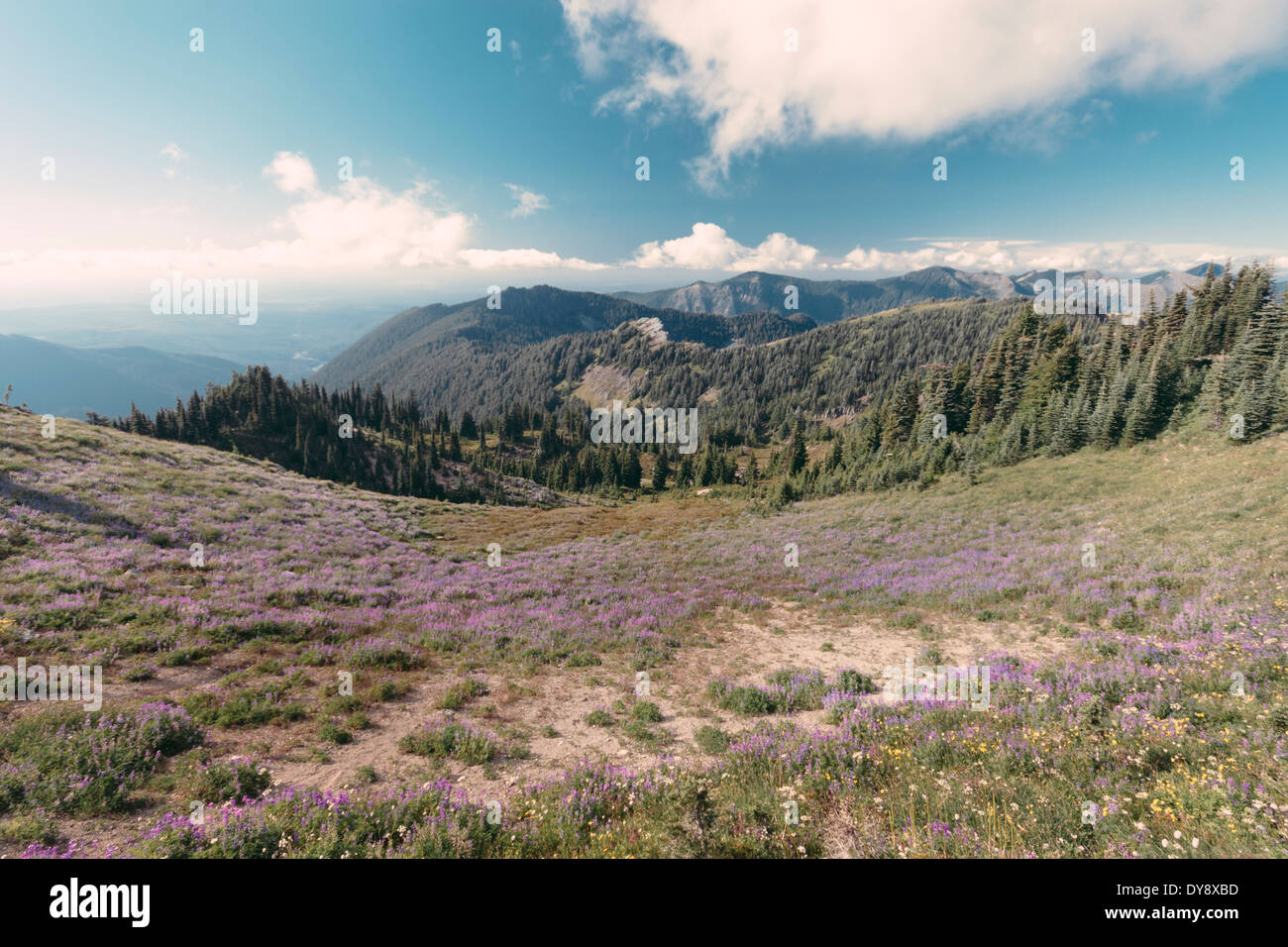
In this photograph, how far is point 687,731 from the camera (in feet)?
32.8

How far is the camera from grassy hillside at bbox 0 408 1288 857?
581 centimetres

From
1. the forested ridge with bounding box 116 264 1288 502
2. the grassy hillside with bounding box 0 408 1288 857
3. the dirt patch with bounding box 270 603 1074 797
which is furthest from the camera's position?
the forested ridge with bounding box 116 264 1288 502

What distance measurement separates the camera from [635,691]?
12.0 meters

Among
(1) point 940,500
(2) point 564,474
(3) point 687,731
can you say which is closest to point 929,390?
(1) point 940,500

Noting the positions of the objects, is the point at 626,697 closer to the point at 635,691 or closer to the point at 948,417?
the point at 635,691

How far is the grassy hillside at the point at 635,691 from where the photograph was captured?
581 centimetres

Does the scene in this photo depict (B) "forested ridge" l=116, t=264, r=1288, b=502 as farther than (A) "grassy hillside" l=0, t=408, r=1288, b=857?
Yes

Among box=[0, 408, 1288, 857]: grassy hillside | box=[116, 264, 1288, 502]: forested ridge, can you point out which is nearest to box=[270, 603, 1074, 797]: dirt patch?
box=[0, 408, 1288, 857]: grassy hillside

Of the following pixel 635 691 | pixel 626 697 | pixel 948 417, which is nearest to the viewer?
pixel 626 697

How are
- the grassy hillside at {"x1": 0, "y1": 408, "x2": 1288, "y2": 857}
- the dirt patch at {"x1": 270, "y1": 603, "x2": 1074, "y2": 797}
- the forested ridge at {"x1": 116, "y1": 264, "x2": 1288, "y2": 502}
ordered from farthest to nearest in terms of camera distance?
the forested ridge at {"x1": 116, "y1": 264, "x2": 1288, "y2": 502}
the dirt patch at {"x1": 270, "y1": 603, "x2": 1074, "y2": 797}
the grassy hillside at {"x1": 0, "y1": 408, "x2": 1288, "y2": 857}

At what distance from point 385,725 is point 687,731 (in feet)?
22.1

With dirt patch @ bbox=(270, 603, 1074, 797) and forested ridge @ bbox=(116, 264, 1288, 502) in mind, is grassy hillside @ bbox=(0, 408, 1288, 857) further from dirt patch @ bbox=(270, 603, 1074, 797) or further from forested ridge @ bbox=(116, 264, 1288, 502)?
forested ridge @ bbox=(116, 264, 1288, 502)

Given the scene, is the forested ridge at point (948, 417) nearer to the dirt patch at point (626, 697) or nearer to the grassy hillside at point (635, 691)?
the grassy hillside at point (635, 691)

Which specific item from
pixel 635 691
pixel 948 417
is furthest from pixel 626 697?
pixel 948 417
